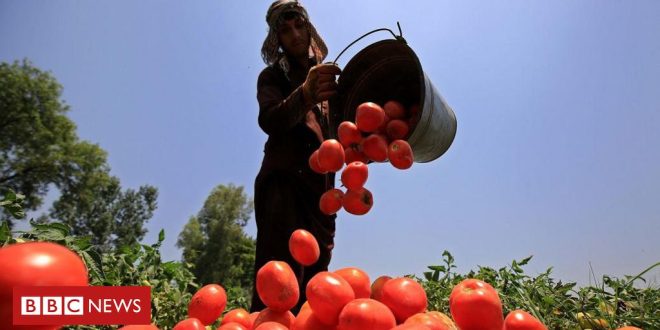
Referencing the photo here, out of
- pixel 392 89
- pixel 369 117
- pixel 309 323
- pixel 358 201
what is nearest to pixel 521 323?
pixel 309 323

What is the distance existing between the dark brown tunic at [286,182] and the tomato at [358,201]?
1.52 ft

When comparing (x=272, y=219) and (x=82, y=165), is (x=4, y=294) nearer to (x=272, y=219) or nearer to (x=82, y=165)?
(x=272, y=219)

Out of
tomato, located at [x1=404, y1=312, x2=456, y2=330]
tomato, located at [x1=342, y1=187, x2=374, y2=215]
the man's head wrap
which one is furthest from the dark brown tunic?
tomato, located at [x1=404, y1=312, x2=456, y2=330]

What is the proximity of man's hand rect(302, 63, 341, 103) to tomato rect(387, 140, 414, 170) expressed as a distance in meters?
0.57

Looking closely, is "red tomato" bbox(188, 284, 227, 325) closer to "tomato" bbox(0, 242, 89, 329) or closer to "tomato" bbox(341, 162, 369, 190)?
"tomato" bbox(0, 242, 89, 329)

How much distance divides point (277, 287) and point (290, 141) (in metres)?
1.83

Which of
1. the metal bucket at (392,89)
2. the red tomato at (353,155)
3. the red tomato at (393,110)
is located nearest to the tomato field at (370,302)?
the metal bucket at (392,89)

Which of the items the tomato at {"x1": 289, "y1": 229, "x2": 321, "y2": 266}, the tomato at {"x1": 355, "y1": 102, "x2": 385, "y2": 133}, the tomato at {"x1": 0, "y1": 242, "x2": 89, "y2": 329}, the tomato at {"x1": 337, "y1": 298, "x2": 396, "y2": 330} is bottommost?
the tomato at {"x1": 337, "y1": 298, "x2": 396, "y2": 330}

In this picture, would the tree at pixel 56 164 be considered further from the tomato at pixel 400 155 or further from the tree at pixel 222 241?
the tomato at pixel 400 155

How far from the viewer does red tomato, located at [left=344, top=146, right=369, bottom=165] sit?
286 centimetres

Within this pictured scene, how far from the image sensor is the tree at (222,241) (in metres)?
24.0

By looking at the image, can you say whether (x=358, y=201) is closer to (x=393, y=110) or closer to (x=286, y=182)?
(x=286, y=182)

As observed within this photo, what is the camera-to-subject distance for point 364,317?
106cm

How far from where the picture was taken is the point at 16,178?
22547mm
